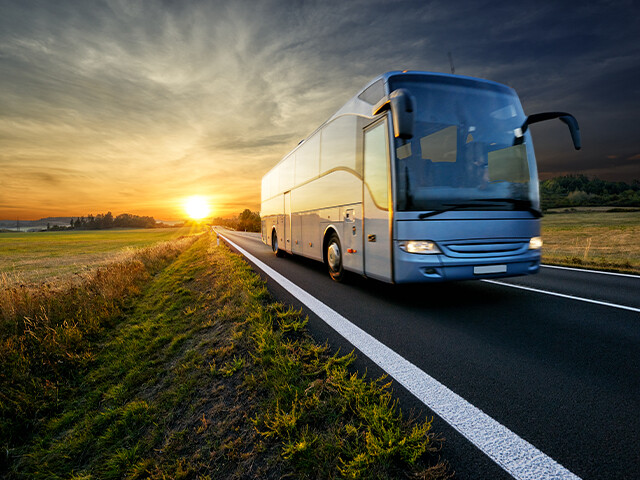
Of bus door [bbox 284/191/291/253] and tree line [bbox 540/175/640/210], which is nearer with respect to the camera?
bus door [bbox 284/191/291/253]

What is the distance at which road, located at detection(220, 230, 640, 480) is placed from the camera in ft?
6.19

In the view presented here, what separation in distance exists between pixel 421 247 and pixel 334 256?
2.82m

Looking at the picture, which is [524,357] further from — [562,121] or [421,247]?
[562,121]

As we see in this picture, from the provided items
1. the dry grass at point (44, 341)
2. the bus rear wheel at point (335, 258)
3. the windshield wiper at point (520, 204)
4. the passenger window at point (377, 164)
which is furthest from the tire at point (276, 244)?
the windshield wiper at point (520, 204)

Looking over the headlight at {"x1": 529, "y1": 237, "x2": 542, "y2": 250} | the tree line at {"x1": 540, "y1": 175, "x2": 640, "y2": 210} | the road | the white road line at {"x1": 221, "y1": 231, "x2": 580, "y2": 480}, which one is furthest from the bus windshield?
the tree line at {"x1": 540, "y1": 175, "x2": 640, "y2": 210}

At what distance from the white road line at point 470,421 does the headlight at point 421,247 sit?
1.49 meters

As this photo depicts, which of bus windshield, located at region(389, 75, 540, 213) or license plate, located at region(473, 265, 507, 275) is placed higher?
bus windshield, located at region(389, 75, 540, 213)

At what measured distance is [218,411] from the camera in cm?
281

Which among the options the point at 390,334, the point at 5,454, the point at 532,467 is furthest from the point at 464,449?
the point at 5,454

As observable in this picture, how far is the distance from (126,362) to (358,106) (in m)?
5.69

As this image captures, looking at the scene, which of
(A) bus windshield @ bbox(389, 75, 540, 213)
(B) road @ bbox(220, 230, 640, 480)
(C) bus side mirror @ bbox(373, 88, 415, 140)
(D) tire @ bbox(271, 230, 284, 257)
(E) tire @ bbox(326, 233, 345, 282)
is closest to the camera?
(B) road @ bbox(220, 230, 640, 480)

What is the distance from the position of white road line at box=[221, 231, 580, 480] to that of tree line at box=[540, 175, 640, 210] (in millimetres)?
56890

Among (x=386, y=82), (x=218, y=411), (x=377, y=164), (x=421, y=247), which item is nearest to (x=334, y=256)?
(x=377, y=164)

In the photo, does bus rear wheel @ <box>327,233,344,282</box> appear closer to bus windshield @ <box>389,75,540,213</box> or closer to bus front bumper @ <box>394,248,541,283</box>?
bus front bumper @ <box>394,248,541,283</box>
